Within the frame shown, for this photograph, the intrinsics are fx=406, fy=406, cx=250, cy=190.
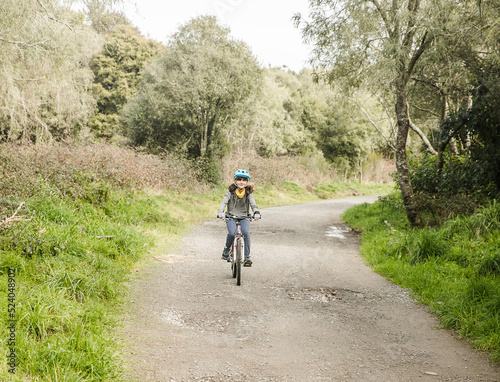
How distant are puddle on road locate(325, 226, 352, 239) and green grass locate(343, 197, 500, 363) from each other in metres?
1.15

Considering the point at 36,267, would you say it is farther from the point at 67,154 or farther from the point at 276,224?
the point at 276,224

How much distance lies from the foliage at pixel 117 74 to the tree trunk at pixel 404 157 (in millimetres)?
25164

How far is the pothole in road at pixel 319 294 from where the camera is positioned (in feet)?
20.9

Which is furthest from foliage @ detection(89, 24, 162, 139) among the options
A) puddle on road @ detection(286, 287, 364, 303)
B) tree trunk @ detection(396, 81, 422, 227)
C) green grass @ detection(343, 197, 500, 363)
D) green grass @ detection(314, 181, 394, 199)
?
puddle on road @ detection(286, 287, 364, 303)

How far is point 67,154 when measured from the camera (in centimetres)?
1304

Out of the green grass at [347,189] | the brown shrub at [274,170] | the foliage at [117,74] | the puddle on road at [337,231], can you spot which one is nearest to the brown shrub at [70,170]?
the puddle on road at [337,231]

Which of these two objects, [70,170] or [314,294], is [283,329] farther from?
[70,170]

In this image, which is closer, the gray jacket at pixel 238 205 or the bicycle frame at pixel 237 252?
the bicycle frame at pixel 237 252

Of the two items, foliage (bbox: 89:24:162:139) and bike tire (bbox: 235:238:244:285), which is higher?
foliage (bbox: 89:24:162:139)

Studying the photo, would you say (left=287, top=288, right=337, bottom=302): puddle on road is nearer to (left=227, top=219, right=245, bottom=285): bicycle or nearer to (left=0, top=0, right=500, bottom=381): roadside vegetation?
(left=227, top=219, right=245, bottom=285): bicycle

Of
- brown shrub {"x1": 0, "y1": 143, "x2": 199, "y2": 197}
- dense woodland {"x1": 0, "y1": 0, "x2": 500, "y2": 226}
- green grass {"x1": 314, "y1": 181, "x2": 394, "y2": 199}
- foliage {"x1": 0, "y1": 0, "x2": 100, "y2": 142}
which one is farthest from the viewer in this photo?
green grass {"x1": 314, "y1": 181, "x2": 394, "y2": 199}

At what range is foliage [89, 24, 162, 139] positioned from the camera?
106 feet

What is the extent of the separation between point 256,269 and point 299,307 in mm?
2213

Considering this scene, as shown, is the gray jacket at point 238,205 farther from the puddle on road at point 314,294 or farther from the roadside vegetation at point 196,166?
the roadside vegetation at point 196,166
